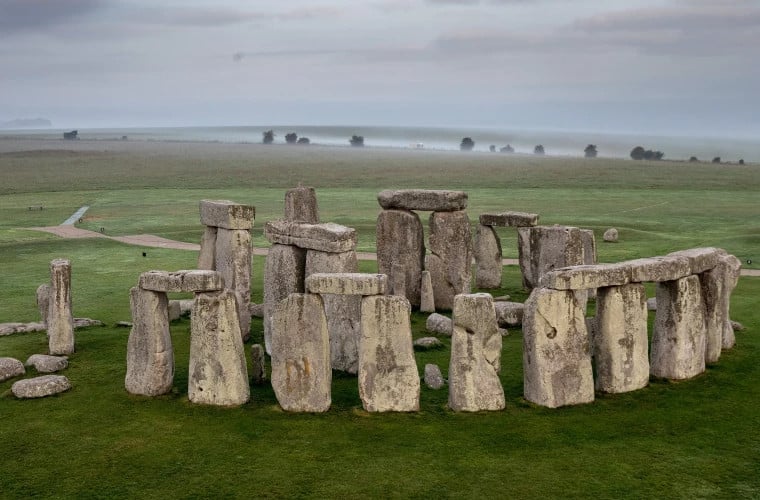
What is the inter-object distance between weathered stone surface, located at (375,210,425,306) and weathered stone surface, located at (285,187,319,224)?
1958 millimetres

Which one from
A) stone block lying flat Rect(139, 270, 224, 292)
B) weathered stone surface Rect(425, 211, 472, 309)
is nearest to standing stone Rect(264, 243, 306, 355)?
stone block lying flat Rect(139, 270, 224, 292)

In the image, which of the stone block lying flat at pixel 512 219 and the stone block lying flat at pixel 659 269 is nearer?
the stone block lying flat at pixel 659 269

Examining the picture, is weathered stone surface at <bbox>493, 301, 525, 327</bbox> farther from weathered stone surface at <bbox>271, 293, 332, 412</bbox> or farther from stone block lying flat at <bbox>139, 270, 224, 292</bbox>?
stone block lying flat at <bbox>139, 270, 224, 292</bbox>

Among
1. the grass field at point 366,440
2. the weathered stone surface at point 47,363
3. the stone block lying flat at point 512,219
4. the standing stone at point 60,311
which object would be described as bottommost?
the grass field at point 366,440

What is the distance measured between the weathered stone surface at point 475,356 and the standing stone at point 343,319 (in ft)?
9.93

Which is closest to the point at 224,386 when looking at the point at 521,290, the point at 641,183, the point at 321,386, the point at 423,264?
the point at 321,386

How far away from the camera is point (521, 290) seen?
25578 millimetres

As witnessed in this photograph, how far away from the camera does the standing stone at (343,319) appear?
17375mm

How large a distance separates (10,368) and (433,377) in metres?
7.79

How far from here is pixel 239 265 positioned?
19828 mm

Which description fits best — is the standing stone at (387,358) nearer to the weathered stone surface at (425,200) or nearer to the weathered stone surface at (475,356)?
the weathered stone surface at (475,356)

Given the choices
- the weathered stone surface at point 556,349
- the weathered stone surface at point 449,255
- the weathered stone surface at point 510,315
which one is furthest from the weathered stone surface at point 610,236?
the weathered stone surface at point 556,349

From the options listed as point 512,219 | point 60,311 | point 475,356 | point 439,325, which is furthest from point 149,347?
point 512,219

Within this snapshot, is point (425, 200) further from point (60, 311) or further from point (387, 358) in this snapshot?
point (60, 311)
